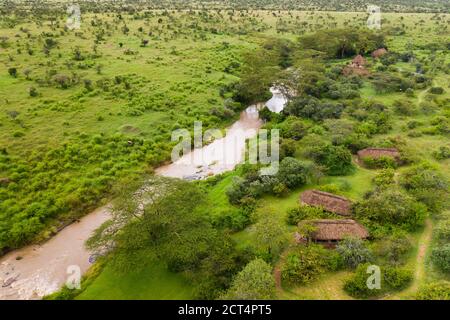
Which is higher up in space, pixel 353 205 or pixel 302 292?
pixel 353 205

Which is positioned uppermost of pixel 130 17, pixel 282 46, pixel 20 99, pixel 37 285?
pixel 130 17

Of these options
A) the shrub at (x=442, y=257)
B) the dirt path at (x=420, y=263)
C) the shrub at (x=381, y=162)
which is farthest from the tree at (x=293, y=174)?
the shrub at (x=442, y=257)

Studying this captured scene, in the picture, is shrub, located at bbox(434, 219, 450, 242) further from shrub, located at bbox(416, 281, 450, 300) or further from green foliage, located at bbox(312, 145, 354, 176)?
green foliage, located at bbox(312, 145, 354, 176)

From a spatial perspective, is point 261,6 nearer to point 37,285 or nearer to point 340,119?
point 340,119

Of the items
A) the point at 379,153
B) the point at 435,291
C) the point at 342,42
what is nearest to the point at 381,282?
the point at 435,291

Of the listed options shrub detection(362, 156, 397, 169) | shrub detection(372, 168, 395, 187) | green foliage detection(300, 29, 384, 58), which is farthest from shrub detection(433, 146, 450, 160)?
green foliage detection(300, 29, 384, 58)

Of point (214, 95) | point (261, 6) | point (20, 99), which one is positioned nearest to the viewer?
point (20, 99)

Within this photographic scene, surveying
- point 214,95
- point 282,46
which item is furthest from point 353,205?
point 282,46
